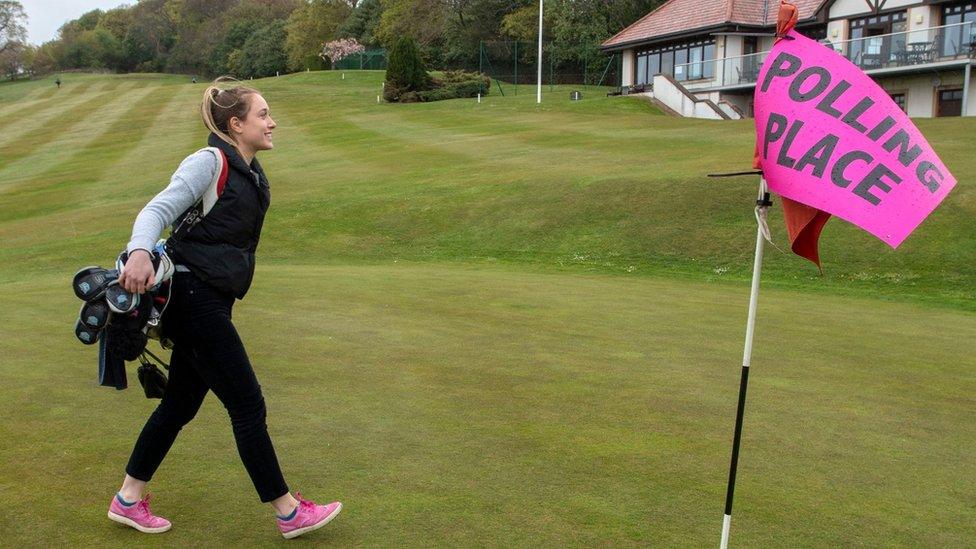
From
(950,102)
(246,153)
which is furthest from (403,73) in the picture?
(246,153)

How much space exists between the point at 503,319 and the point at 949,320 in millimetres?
6013

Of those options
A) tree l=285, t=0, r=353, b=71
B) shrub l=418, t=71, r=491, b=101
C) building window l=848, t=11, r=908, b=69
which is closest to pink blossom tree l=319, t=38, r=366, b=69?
tree l=285, t=0, r=353, b=71

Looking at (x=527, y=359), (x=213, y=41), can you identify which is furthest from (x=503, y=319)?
(x=213, y=41)

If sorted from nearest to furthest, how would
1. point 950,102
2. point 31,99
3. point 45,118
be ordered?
point 950,102, point 45,118, point 31,99

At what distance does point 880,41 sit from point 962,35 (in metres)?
3.77

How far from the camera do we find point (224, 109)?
4426 millimetres

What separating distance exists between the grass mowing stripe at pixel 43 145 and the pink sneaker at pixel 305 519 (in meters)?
28.0

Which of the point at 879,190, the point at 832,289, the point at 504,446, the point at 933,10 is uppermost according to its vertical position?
the point at 933,10

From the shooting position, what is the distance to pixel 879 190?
3627 millimetres

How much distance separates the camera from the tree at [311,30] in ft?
326

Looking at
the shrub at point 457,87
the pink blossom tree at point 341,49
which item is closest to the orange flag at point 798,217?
the shrub at point 457,87

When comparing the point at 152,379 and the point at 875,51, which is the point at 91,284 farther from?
the point at 875,51

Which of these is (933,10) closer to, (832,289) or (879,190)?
(832,289)

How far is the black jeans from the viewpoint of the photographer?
14.0 ft
